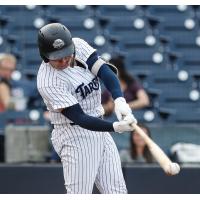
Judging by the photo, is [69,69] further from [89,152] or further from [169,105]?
[169,105]

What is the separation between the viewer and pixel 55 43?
4.48 m

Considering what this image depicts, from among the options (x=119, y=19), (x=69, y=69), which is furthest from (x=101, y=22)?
(x=69, y=69)

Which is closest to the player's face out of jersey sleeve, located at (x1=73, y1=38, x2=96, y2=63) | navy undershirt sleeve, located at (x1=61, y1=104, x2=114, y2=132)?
jersey sleeve, located at (x1=73, y1=38, x2=96, y2=63)

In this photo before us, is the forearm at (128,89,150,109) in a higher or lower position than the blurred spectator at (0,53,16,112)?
lower

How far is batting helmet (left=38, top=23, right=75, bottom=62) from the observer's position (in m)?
4.45

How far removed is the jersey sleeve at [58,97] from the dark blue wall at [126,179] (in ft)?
6.48

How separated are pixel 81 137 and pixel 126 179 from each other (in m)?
1.86

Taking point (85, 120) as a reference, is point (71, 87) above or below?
above

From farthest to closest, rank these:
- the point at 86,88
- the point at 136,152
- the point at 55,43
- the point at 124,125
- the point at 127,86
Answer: the point at 127,86
the point at 136,152
the point at 86,88
the point at 55,43
the point at 124,125

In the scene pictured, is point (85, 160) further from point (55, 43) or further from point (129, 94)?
point (129, 94)

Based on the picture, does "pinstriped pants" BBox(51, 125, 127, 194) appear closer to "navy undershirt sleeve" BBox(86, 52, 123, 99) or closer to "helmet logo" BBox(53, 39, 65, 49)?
"navy undershirt sleeve" BBox(86, 52, 123, 99)

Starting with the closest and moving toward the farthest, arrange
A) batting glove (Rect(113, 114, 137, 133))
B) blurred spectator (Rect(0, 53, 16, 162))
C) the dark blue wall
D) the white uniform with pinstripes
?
batting glove (Rect(113, 114, 137, 133)), the white uniform with pinstripes, the dark blue wall, blurred spectator (Rect(0, 53, 16, 162))

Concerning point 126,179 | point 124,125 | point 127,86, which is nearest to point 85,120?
point 124,125

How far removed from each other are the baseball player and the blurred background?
174cm
